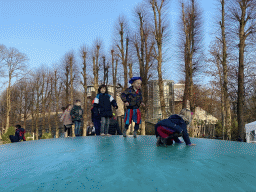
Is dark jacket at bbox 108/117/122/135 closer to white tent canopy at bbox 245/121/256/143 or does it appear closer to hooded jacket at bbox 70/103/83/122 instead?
hooded jacket at bbox 70/103/83/122

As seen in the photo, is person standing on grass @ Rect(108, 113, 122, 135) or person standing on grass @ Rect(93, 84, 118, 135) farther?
person standing on grass @ Rect(108, 113, 122, 135)

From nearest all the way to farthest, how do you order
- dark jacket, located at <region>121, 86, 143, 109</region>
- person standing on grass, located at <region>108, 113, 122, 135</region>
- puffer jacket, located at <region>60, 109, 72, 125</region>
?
dark jacket, located at <region>121, 86, 143, 109</region>, puffer jacket, located at <region>60, 109, 72, 125</region>, person standing on grass, located at <region>108, 113, 122, 135</region>

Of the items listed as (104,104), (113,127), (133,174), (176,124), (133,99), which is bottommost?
(113,127)

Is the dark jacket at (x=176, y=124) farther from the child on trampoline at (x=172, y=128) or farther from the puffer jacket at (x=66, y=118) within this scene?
the puffer jacket at (x=66, y=118)

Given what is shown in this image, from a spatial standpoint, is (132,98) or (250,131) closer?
(132,98)

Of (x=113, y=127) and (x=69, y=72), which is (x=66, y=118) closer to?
(x=113, y=127)

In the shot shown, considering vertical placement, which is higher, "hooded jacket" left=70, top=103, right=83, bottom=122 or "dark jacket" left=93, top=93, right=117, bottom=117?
"dark jacket" left=93, top=93, right=117, bottom=117

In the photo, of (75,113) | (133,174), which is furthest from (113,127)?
(133,174)

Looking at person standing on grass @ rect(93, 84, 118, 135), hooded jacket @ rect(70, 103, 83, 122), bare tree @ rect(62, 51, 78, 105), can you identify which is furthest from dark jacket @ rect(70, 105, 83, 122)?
bare tree @ rect(62, 51, 78, 105)

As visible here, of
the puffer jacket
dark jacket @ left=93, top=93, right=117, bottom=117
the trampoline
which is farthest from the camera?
the puffer jacket

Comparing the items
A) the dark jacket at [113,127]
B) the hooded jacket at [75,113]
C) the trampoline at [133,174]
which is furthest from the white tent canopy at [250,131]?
the trampoline at [133,174]

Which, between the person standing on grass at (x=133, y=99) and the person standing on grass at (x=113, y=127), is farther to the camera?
the person standing on grass at (x=113, y=127)

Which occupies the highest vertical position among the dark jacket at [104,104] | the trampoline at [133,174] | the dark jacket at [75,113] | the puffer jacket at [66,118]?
the dark jacket at [104,104]

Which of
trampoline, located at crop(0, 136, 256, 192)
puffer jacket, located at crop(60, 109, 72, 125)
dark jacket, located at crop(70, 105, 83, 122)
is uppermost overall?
dark jacket, located at crop(70, 105, 83, 122)
